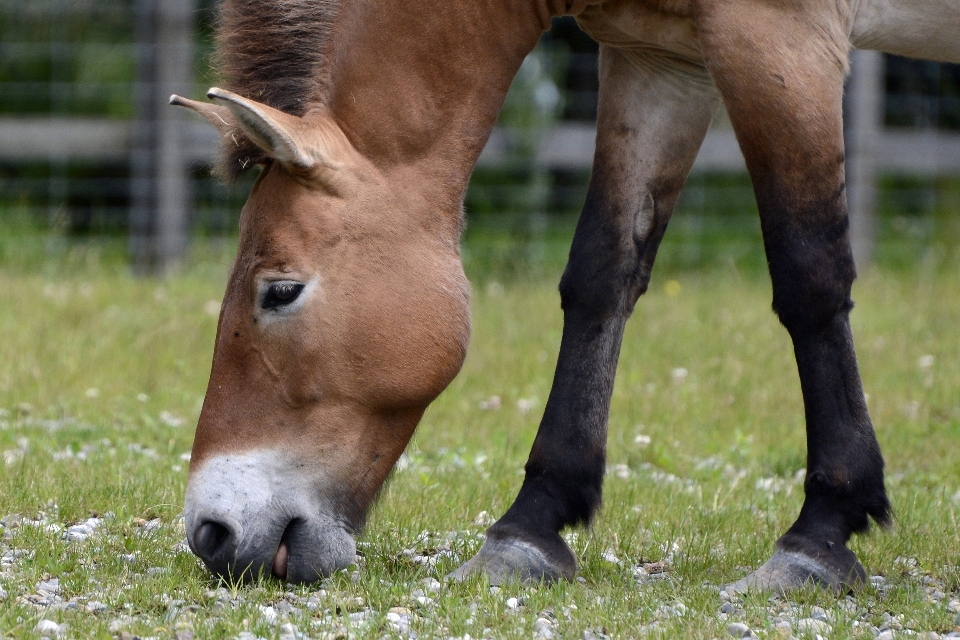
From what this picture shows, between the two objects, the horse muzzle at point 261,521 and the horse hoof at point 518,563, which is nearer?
the horse muzzle at point 261,521

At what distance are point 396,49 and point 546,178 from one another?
21.6ft

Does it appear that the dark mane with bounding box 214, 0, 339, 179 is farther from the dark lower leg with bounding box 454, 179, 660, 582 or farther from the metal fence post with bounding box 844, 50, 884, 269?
the metal fence post with bounding box 844, 50, 884, 269

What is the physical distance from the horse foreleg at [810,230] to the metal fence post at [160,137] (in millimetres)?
6466

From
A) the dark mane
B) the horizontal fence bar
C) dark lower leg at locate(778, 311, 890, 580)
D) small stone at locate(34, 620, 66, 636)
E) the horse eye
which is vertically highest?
the dark mane

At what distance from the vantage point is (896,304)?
7391 mm

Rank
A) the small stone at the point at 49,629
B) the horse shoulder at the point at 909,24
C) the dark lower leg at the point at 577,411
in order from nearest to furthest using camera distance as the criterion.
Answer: the small stone at the point at 49,629 < the dark lower leg at the point at 577,411 < the horse shoulder at the point at 909,24

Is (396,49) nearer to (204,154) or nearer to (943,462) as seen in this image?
(943,462)

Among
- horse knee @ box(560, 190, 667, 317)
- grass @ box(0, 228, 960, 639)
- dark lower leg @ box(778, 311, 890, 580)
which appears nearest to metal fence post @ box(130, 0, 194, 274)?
grass @ box(0, 228, 960, 639)

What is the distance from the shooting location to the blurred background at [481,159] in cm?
875

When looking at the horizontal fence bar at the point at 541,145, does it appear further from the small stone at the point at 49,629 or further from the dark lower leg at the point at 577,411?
the small stone at the point at 49,629

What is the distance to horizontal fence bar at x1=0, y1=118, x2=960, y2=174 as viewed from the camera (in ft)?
29.0

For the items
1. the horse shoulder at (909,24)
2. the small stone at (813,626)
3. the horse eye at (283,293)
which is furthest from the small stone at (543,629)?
the horse shoulder at (909,24)

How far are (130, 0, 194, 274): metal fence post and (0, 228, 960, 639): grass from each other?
2.65 ft

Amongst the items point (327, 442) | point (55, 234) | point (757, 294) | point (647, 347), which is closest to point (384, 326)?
point (327, 442)
